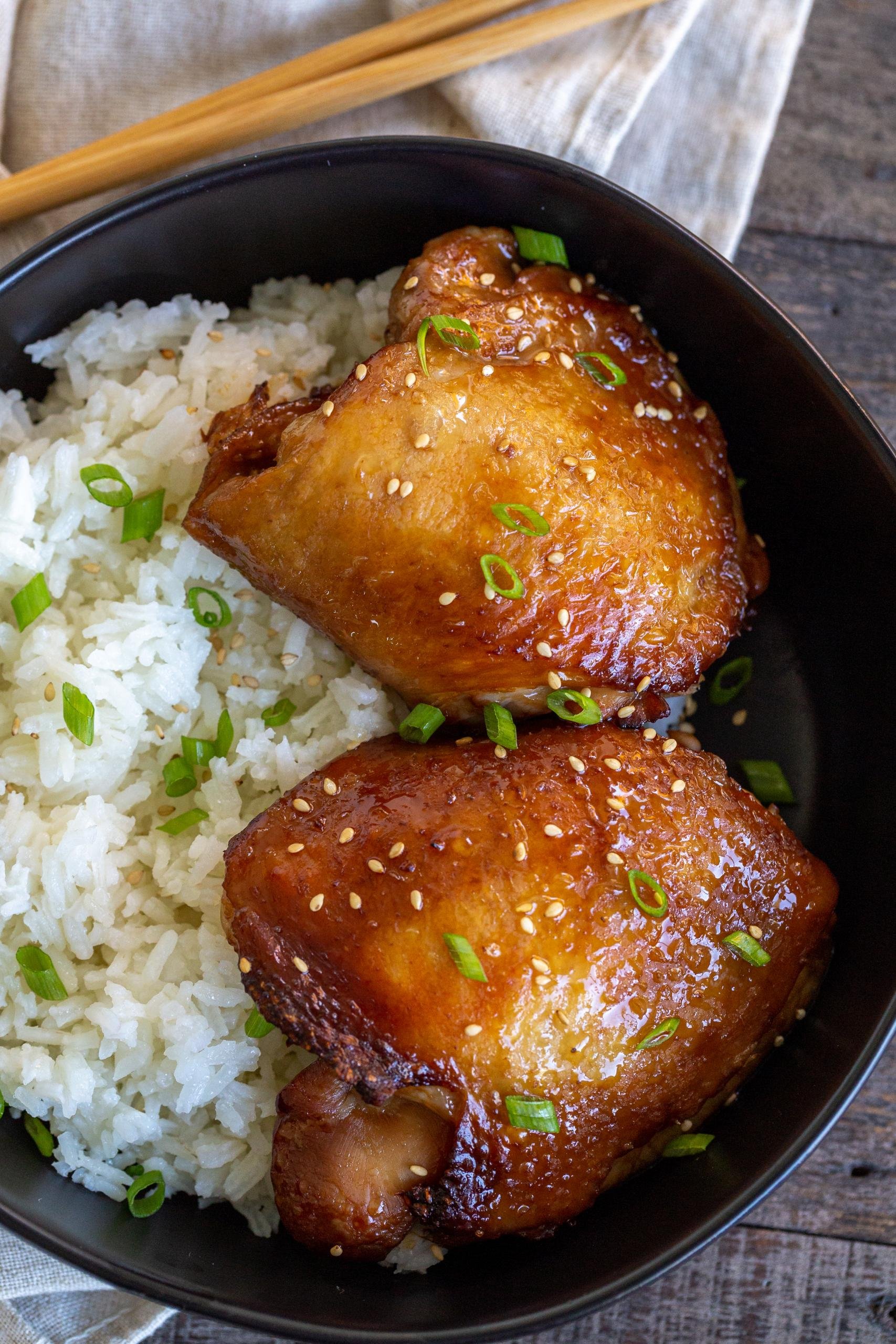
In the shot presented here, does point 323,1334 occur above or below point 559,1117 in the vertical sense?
below

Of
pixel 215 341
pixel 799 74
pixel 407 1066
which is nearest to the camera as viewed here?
pixel 407 1066

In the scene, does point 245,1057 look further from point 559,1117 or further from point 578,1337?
point 578,1337

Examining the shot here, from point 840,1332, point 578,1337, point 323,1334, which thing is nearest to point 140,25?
point 323,1334

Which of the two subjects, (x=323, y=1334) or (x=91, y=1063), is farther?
(x=91, y=1063)

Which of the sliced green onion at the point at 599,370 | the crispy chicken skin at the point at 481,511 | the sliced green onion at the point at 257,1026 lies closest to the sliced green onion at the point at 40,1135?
the sliced green onion at the point at 257,1026

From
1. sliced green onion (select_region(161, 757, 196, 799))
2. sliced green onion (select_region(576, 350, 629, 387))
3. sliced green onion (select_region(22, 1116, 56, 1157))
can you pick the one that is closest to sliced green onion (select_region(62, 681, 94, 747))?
sliced green onion (select_region(161, 757, 196, 799))

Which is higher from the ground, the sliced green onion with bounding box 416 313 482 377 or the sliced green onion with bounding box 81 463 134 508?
the sliced green onion with bounding box 416 313 482 377

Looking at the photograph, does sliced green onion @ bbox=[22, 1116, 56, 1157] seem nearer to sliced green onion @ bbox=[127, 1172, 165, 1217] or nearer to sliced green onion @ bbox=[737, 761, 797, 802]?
sliced green onion @ bbox=[127, 1172, 165, 1217]

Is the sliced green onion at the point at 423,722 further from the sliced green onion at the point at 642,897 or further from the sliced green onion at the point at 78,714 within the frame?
the sliced green onion at the point at 78,714
